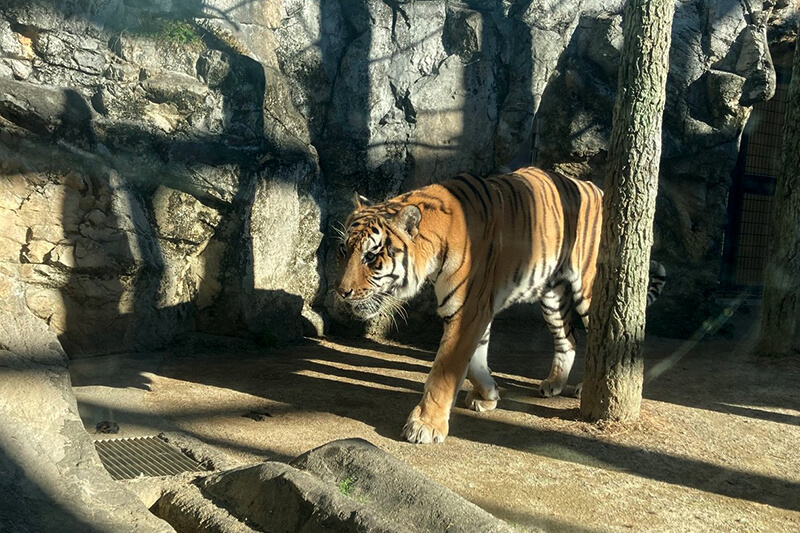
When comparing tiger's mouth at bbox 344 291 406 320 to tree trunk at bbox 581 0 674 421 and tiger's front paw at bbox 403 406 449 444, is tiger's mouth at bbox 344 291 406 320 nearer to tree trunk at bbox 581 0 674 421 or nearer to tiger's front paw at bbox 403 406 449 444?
tiger's front paw at bbox 403 406 449 444

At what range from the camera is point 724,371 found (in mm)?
5805

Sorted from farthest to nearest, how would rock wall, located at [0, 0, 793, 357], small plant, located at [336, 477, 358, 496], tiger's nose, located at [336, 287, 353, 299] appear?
rock wall, located at [0, 0, 793, 357] < tiger's nose, located at [336, 287, 353, 299] < small plant, located at [336, 477, 358, 496]

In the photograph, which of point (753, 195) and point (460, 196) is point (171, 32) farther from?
point (753, 195)

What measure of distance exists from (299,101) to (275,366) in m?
2.63

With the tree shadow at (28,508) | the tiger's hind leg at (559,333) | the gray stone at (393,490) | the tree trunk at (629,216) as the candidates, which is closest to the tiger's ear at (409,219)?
the tree trunk at (629,216)

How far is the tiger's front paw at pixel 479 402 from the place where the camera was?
4527mm

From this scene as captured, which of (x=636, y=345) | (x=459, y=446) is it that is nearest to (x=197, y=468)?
(x=459, y=446)

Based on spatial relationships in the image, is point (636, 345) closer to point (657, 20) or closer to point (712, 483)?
point (712, 483)

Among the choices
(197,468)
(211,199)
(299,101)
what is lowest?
(197,468)

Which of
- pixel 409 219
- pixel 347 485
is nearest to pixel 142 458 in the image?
pixel 347 485

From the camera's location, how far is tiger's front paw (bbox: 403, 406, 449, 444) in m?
3.81

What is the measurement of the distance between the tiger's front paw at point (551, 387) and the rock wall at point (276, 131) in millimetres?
2347

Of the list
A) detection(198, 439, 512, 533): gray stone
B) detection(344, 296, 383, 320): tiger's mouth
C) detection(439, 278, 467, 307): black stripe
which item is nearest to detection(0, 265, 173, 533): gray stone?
detection(198, 439, 512, 533): gray stone

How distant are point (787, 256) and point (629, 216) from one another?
2.94 m
